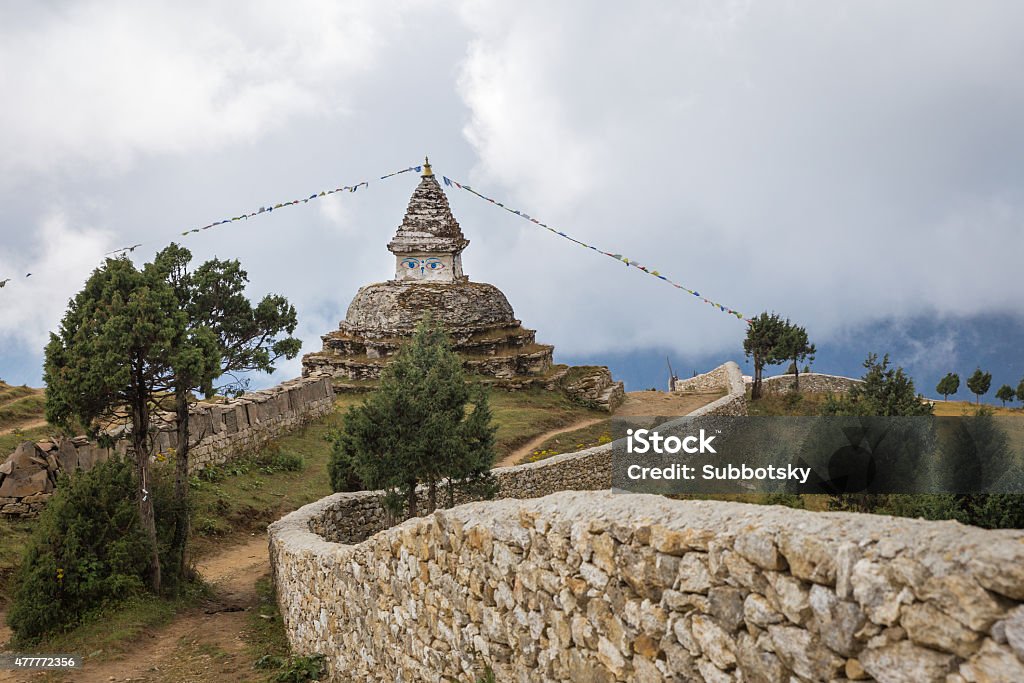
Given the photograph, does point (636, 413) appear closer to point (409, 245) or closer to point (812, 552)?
point (409, 245)

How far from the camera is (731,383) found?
1561 inches

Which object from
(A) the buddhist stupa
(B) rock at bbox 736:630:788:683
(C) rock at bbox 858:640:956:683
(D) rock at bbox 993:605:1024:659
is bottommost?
(B) rock at bbox 736:630:788:683

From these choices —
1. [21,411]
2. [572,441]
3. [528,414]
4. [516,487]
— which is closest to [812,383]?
[528,414]

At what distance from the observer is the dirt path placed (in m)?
24.7

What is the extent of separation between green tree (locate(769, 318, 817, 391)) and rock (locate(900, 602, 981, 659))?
38.3 meters

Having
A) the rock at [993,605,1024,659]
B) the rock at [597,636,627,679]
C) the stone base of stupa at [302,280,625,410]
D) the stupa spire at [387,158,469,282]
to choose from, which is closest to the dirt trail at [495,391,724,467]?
Answer: the stone base of stupa at [302,280,625,410]

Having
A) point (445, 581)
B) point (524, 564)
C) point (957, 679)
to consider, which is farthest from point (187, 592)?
point (957, 679)

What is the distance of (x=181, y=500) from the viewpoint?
600 inches

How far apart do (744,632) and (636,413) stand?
29.9 m

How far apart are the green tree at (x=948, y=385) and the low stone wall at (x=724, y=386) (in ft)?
48.3

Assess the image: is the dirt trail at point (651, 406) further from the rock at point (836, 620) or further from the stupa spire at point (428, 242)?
the rock at point (836, 620)

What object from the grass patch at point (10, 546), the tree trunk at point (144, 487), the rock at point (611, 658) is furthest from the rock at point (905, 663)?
the grass patch at point (10, 546)

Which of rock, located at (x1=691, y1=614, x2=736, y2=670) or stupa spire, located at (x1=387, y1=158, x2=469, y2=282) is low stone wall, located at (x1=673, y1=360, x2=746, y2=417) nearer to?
stupa spire, located at (x1=387, y1=158, x2=469, y2=282)

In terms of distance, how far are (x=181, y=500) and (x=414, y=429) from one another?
4422 millimetres
